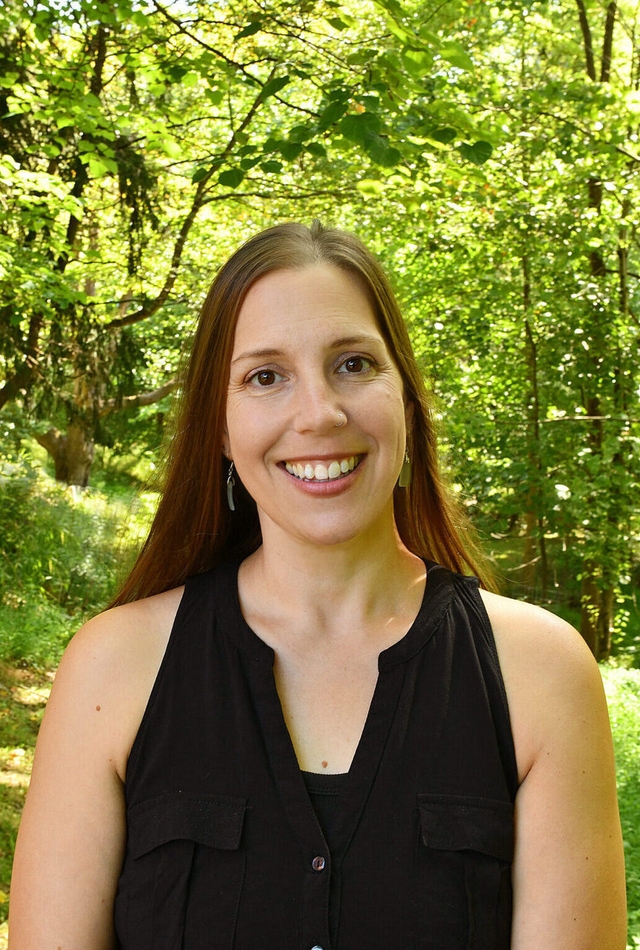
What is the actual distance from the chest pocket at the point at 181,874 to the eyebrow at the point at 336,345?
0.77 metres

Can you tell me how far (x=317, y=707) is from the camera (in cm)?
175

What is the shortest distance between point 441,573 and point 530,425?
348 inches

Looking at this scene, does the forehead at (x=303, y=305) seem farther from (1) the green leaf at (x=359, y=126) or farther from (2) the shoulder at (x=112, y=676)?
(1) the green leaf at (x=359, y=126)

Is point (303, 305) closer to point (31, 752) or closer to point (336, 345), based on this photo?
point (336, 345)

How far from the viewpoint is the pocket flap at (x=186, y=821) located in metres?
1.59

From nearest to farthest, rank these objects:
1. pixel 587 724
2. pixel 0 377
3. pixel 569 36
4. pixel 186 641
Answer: pixel 587 724 → pixel 186 641 → pixel 0 377 → pixel 569 36

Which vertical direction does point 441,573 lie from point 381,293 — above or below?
below

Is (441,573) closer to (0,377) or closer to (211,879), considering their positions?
(211,879)

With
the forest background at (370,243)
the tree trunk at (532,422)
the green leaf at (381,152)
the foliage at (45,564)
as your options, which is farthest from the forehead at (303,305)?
the tree trunk at (532,422)

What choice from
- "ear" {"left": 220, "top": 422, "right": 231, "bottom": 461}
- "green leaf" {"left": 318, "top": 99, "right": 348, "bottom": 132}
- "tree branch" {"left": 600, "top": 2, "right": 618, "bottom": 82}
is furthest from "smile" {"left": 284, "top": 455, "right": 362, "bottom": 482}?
"tree branch" {"left": 600, "top": 2, "right": 618, "bottom": 82}

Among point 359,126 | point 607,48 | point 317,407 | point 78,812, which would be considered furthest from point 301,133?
point 607,48

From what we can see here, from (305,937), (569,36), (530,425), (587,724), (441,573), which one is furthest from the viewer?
(569,36)

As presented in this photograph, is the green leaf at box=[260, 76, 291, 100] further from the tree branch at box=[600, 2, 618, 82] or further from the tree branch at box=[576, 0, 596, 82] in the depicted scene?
the tree branch at box=[600, 2, 618, 82]

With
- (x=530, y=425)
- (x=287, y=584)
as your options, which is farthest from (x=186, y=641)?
(x=530, y=425)
